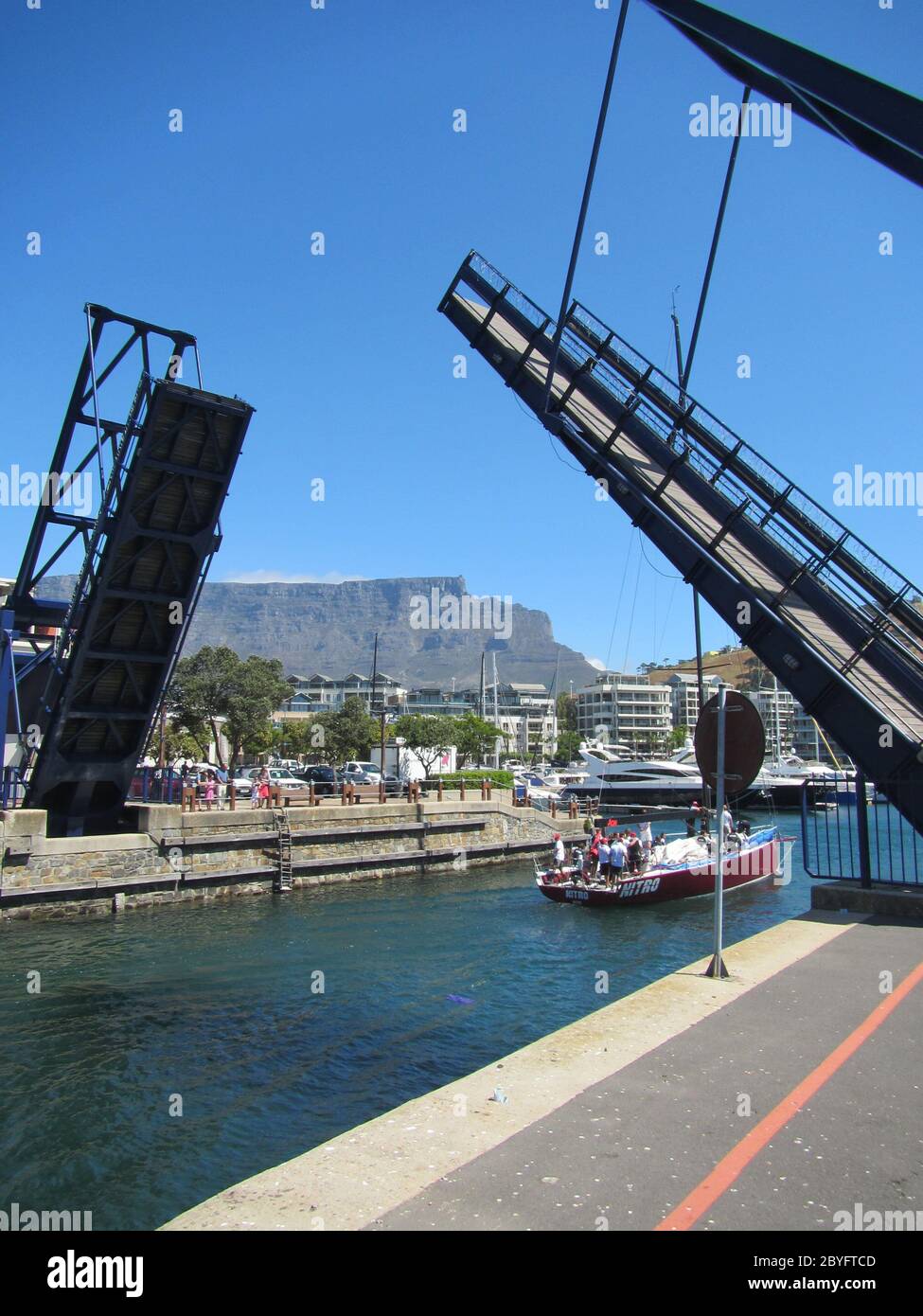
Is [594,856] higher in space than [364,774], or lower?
lower

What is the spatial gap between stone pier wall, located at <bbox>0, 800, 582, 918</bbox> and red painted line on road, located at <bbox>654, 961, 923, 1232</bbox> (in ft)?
65.1

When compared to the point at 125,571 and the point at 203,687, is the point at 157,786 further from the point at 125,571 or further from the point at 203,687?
the point at 203,687

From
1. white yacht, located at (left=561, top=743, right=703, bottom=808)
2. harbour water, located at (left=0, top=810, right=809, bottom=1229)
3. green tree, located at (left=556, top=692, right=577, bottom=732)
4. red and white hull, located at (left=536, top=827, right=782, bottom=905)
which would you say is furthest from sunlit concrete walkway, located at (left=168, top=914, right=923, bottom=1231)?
green tree, located at (left=556, top=692, right=577, bottom=732)

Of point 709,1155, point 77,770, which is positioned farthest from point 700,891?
point 709,1155

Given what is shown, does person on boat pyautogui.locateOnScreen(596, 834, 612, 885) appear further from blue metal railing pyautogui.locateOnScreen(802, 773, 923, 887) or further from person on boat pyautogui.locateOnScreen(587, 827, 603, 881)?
blue metal railing pyautogui.locateOnScreen(802, 773, 923, 887)

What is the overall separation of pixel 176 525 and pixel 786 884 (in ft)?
78.6

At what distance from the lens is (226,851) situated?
2550 cm

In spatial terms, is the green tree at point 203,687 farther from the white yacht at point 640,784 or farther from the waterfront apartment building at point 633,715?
the waterfront apartment building at point 633,715

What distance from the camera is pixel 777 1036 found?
6.16 metres

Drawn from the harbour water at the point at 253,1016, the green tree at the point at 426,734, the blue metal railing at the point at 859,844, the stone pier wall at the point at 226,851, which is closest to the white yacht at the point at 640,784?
the green tree at the point at 426,734

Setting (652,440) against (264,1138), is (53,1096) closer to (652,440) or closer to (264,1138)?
(264,1138)

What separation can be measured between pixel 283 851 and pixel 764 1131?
23.4 metres

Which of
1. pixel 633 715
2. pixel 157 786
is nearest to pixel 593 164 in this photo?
pixel 157 786

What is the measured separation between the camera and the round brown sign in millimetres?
8000
